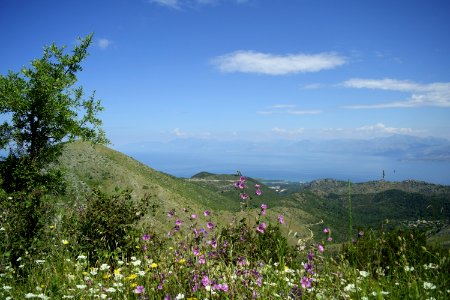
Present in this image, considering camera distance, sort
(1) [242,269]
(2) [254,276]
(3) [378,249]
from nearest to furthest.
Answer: (2) [254,276]
(1) [242,269]
(3) [378,249]

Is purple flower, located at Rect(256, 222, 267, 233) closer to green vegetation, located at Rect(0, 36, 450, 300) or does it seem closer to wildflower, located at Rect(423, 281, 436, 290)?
green vegetation, located at Rect(0, 36, 450, 300)

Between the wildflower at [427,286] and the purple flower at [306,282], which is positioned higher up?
the purple flower at [306,282]

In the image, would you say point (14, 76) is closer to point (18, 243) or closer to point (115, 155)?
point (18, 243)

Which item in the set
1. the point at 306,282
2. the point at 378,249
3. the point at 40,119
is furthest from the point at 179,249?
the point at 40,119

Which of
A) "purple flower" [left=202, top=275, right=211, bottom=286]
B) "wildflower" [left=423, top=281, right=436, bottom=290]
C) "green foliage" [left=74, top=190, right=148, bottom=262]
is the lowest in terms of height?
"green foliage" [left=74, top=190, right=148, bottom=262]

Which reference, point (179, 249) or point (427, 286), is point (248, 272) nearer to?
point (179, 249)

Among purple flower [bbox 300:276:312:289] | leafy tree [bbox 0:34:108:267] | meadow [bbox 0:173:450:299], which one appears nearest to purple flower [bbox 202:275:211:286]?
meadow [bbox 0:173:450:299]

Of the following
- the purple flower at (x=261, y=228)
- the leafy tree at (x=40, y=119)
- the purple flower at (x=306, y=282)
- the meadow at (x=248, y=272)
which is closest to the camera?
the purple flower at (x=306, y=282)

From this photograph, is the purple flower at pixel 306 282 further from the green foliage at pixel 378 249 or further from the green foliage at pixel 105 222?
the green foliage at pixel 105 222

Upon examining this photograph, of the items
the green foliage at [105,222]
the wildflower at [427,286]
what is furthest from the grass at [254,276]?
the green foliage at [105,222]

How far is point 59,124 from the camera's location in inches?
1061

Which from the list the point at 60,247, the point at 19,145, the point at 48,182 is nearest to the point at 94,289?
the point at 60,247

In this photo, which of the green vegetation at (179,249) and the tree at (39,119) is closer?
the green vegetation at (179,249)

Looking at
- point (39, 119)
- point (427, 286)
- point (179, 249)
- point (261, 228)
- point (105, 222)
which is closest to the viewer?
point (427, 286)
